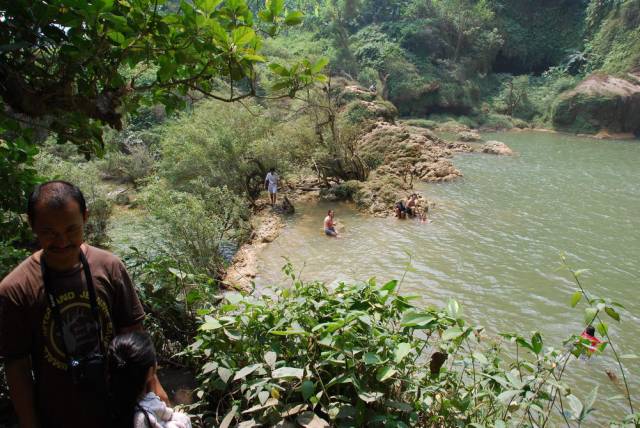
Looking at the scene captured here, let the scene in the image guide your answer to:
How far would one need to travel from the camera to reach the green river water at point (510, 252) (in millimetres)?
7609

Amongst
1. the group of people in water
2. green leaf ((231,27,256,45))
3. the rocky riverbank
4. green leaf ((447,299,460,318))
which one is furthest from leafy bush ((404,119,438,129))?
green leaf ((447,299,460,318))

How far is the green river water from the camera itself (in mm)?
7609

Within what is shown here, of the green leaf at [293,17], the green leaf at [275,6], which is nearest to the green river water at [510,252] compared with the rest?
the green leaf at [293,17]

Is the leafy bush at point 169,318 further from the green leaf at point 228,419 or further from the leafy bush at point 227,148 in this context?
the leafy bush at point 227,148

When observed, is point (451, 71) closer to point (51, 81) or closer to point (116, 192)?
point (116, 192)

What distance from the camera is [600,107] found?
1242 inches

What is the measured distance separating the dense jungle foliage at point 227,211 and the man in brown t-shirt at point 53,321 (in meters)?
0.64

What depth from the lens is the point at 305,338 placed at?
8.09ft

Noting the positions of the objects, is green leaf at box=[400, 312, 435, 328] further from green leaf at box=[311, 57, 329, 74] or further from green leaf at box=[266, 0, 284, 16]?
green leaf at box=[266, 0, 284, 16]

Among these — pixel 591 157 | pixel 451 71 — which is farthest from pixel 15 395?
pixel 451 71

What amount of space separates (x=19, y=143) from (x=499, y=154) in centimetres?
2443

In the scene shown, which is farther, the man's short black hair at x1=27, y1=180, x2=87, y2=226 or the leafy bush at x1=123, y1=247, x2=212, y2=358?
the leafy bush at x1=123, y1=247, x2=212, y2=358

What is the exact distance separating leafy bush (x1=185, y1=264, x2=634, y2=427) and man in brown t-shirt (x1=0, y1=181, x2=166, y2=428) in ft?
2.08

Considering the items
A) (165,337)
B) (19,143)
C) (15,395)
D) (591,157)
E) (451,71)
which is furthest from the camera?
(451,71)
